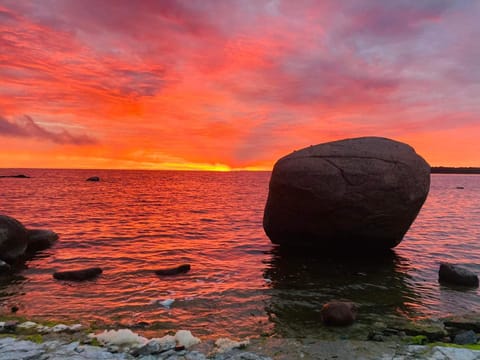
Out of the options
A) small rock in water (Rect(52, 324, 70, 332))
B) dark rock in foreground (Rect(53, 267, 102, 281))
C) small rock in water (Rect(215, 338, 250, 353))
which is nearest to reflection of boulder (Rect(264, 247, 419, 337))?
small rock in water (Rect(215, 338, 250, 353))

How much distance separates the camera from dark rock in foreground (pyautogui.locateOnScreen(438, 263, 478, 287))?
37.1 ft

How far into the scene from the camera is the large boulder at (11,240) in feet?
43.9

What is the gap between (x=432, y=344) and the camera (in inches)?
270

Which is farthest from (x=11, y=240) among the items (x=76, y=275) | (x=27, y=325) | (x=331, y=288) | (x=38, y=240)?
(x=331, y=288)

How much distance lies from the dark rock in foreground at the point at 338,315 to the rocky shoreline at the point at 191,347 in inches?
33.3

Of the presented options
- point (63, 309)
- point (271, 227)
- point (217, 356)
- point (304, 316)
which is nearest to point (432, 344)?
point (304, 316)

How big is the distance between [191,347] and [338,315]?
10.8 ft

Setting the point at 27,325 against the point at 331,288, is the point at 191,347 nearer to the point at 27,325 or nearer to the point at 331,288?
the point at 27,325

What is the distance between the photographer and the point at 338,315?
26.7 feet

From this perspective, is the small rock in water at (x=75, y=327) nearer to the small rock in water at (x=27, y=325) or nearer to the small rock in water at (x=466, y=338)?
the small rock in water at (x=27, y=325)

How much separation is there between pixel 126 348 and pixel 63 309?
3218 mm

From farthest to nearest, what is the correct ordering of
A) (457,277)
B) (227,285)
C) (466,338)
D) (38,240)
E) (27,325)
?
(38,240) → (457,277) → (227,285) → (27,325) → (466,338)

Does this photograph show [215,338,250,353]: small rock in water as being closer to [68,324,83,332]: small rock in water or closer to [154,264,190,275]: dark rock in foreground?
[68,324,83,332]: small rock in water

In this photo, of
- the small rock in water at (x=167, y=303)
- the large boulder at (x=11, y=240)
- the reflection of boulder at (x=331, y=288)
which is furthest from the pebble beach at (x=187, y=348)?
the large boulder at (x=11, y=240)
